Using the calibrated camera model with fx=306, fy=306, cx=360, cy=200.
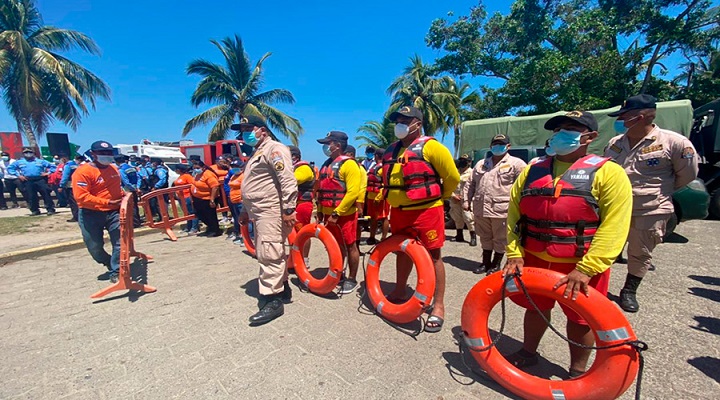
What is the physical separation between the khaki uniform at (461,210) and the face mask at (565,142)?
3.59 meters

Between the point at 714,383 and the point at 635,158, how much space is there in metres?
2.00

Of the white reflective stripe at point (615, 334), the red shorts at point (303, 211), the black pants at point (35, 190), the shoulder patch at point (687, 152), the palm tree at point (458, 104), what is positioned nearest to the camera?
the white reflective stripe at point (615, 334)

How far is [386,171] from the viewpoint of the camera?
3027 millimetres

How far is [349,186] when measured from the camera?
11.7ft

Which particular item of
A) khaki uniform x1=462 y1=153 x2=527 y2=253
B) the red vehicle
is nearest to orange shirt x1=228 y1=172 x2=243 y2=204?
khaki uniform x1=462 y1=153 x2=527 y2=253

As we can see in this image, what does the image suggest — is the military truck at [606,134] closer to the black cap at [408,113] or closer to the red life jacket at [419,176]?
the black cap at [408,113]

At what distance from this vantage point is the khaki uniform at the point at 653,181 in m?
2.91

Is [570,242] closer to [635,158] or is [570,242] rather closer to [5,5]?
[635,158]

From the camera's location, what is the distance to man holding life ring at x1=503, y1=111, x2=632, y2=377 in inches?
68.8

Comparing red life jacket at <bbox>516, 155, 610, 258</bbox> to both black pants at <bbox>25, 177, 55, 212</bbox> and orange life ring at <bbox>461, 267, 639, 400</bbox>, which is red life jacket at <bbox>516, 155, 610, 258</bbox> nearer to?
orange life ring at <bbox>461, 267, 639, 400</bbox>

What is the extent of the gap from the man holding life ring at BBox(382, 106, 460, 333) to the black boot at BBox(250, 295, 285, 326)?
4.69 ft

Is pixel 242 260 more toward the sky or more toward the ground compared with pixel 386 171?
more toward the ground

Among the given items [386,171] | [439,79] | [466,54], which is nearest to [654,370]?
[386,171]

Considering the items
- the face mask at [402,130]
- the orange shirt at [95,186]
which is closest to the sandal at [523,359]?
the face mask at [402,130]
